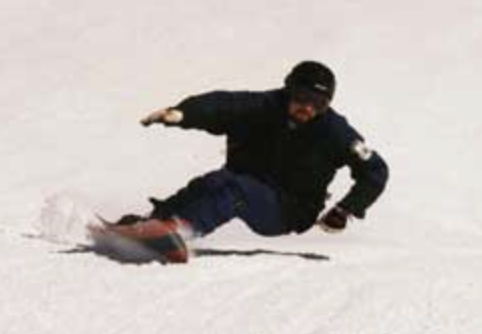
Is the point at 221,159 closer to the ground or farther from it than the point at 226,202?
closer to the ground

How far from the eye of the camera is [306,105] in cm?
529

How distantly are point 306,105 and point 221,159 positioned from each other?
8.93ft

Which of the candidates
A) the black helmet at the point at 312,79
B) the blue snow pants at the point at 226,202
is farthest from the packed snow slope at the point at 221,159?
the black helmet at the point at 312,79

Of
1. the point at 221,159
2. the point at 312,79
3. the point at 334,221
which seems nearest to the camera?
the point at 334,221

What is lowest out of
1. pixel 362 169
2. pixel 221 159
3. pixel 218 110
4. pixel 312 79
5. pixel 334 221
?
pixel 221 159

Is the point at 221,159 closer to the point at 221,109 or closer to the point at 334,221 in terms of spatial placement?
the point at 221,109

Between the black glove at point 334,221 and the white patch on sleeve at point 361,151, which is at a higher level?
the white patch on sleeve at point 361,151

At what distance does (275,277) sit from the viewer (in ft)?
14.7

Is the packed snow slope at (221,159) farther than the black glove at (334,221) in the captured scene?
No

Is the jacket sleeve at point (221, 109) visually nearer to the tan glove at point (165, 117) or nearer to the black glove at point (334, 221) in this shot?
the tan glove at point (165, 117)

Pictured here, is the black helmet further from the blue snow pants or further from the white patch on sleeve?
the blue snow pants

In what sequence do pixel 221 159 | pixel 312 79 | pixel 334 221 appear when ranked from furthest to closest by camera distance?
pixel 221 159 < pixel 312 79 < pixel 334 221

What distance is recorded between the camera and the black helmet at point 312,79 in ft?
17.3

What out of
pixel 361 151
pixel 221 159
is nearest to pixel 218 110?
pixel 361 151
